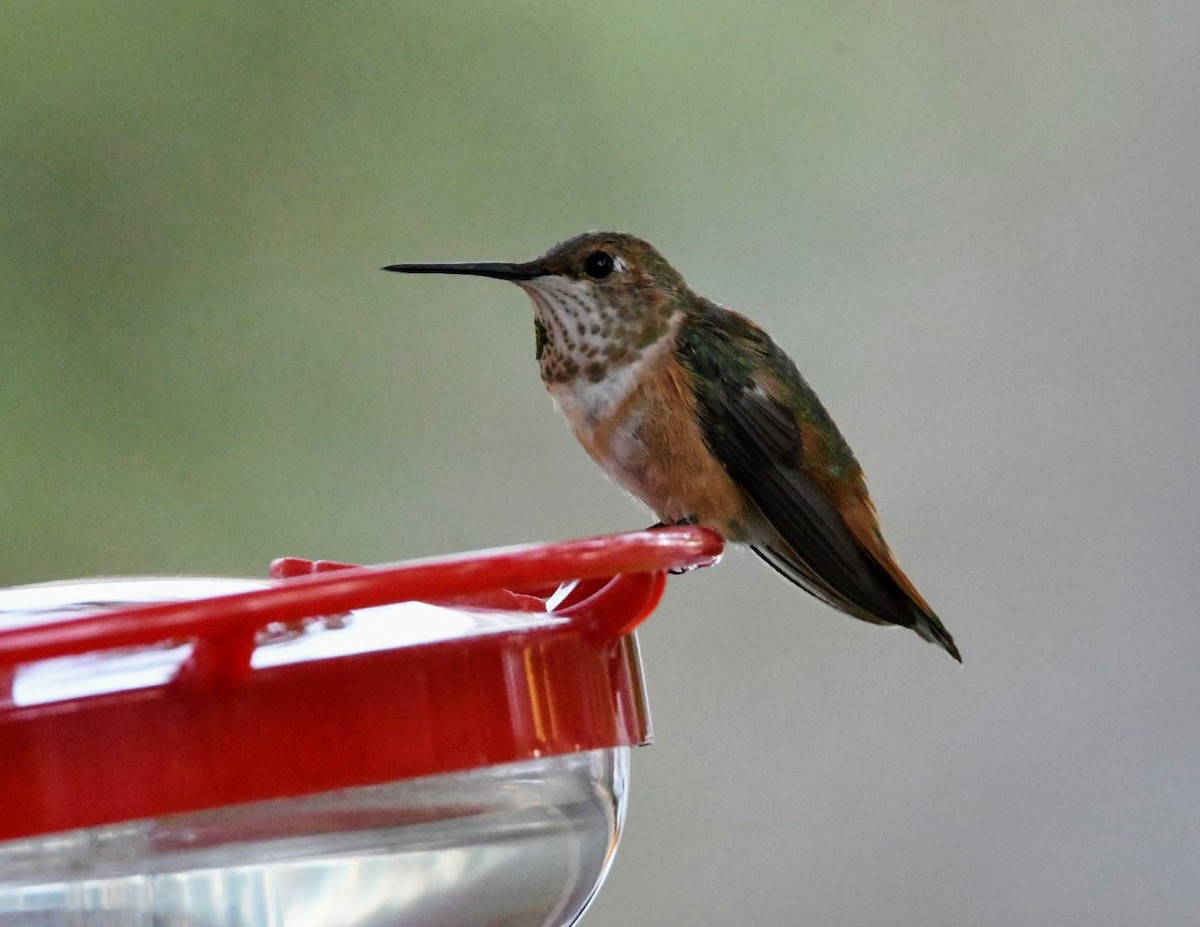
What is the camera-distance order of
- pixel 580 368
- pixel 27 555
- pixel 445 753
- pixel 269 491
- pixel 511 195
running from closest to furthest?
pixel 445 753 → pixel 580 368 → pixel 27 555 → pixel 269 491 → pixel 511 195

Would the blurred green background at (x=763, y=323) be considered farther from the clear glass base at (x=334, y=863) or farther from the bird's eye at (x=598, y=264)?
the clear glass base at (x=334, y=863)

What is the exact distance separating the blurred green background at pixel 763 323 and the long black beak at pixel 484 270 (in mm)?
1065

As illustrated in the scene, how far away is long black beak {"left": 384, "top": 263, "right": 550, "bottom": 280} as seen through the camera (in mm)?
1690

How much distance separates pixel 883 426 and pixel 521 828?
2.19 meters

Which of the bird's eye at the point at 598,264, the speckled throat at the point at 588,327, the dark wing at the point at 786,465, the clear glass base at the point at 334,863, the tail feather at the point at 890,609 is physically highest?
the bird's eye at the point at 598,264

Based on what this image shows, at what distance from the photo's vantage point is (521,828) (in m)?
0.97

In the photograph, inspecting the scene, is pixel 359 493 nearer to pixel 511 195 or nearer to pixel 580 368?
pixel 511 195

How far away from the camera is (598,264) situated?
2.01m

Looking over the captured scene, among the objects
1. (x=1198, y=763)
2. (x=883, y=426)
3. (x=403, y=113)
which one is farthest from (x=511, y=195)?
(x=1198, y=763)

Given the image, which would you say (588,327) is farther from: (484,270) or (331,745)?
(331,745)

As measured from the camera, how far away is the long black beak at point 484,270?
169 cm

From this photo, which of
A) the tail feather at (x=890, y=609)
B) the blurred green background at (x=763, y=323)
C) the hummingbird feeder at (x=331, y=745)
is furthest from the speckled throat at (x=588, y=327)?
the blurred green background at (x=763, y=323)

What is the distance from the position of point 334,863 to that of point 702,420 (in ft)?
3.23

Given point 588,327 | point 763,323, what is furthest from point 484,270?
point 763,323
